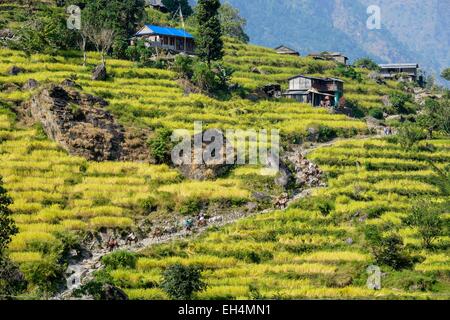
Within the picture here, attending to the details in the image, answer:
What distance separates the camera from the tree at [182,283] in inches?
1420

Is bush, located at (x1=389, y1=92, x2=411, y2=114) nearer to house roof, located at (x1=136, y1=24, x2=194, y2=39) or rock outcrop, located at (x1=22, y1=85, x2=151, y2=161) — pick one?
house roof, located at (x1=136, y1=24, x2=194, y2=39)

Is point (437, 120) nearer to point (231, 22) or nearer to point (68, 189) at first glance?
point (68, 189)

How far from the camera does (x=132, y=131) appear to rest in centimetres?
6003

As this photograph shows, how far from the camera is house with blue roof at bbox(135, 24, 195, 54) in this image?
87375 millimetres

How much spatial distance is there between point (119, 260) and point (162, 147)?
17611 mm

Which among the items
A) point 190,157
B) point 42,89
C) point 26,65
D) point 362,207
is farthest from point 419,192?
point 26,65

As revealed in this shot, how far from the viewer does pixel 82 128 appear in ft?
190

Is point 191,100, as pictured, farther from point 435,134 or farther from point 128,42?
point 435,134

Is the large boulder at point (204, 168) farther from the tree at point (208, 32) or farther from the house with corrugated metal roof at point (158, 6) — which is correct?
the house with corrugated metal roof at point (158, 6)

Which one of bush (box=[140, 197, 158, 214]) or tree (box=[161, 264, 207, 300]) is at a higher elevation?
bush (box=[140, 197, 158, 214])

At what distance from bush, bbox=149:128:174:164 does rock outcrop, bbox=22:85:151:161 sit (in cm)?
75

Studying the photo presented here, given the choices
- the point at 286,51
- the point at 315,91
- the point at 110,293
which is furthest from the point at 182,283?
the point at 286,51

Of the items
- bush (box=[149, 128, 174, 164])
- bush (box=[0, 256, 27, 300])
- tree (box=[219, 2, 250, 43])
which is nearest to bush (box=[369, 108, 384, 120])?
bush (box=[149, 128, 174, 164])
